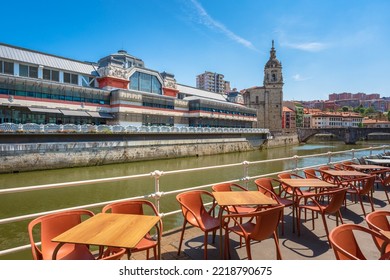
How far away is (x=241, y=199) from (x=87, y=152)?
21.7m

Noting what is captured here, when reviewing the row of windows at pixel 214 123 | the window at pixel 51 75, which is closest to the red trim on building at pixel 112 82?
the window at pixel 51 75

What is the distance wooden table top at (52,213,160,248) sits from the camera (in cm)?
201

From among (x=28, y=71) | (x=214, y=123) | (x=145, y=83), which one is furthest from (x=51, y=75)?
(x=214, y=123)

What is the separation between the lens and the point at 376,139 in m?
72.8

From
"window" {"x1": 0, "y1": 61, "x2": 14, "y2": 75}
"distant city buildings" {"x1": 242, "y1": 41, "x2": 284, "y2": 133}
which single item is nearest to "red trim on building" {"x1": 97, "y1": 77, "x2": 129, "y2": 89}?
"window" {"x1": 0, "y1": 61, "x2": 14, "y2": 75}

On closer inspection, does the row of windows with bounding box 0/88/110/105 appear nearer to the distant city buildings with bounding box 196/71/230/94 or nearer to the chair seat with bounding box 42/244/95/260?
the chair seat with bounding box 42/244/95/260

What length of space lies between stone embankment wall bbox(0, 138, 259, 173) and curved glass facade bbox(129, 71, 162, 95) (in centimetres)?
1158

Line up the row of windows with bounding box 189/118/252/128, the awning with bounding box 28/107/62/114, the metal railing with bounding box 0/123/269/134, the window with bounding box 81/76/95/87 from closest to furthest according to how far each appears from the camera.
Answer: the metal railing with bounding box 0/123/269/134 → the awning with bounding box 28/107/62/114 → the window with bounding box 81/76/95/87 → the row of windows with bounding box 189/118/252/128

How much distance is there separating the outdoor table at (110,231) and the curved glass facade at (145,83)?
A: 34749 mm

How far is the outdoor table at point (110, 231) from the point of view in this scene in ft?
Result: 6.56

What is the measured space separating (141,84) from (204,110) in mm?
11352

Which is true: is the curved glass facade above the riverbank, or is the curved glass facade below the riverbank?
above

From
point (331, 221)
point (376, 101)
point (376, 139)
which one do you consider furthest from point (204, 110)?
point (376, 101)
